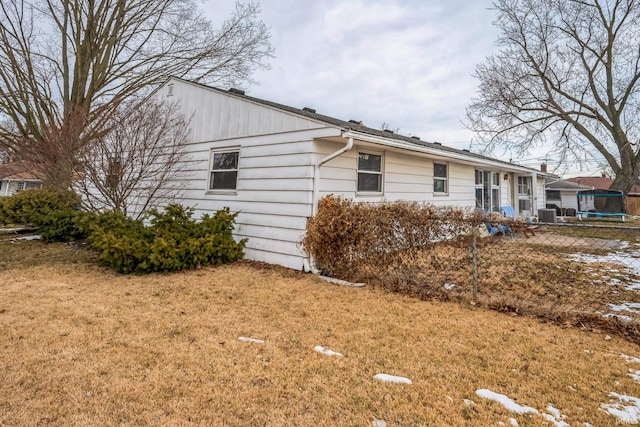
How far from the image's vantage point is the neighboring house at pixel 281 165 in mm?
6117

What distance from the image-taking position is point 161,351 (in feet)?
9.38

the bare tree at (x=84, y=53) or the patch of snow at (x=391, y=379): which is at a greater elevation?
the bare tree at (x=84, y=53)

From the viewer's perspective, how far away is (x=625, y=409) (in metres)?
2.11

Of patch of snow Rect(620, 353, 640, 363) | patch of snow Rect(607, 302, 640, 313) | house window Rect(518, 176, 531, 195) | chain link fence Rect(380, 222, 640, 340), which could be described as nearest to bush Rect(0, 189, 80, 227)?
chain link fence Rect(380, 222, 640, 340)

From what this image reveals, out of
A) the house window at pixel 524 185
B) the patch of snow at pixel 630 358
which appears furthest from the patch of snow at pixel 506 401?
the house window at pixel 524 185

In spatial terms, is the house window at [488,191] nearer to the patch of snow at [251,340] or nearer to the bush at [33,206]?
the patch of snow at [251,340]

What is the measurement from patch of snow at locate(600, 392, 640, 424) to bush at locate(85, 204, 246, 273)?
5689mm

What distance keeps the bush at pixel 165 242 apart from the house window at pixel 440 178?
606cm

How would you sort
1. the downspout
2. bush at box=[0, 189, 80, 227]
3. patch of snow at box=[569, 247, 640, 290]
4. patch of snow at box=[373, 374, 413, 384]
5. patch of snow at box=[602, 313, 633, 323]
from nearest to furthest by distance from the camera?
patch of snow at box=[373, 374, 413, 384]
patch of snow at box=[602, 313, 633, 323]
patch of snow at box=[569, 247, 640, 290]
the downspout
bush at box=[0, 189, 80, 227]

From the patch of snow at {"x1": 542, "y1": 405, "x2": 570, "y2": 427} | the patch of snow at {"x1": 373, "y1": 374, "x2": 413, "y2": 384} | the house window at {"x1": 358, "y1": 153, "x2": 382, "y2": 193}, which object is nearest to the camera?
the patch of snow at {"x1": 542, "y1": 405, "x2": 570, "y2": 427}

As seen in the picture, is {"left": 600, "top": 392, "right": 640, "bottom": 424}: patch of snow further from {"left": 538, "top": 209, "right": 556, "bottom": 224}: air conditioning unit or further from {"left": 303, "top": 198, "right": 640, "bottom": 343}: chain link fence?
{"left": 538, "top": 209, "right": 556, "bottom": 224}: air conditioning unit

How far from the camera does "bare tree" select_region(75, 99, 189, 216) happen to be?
695 cm

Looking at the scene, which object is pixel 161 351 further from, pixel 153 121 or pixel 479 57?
pixel 479 57

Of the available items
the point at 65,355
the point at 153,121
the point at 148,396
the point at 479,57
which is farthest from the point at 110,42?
the point at 479,57
